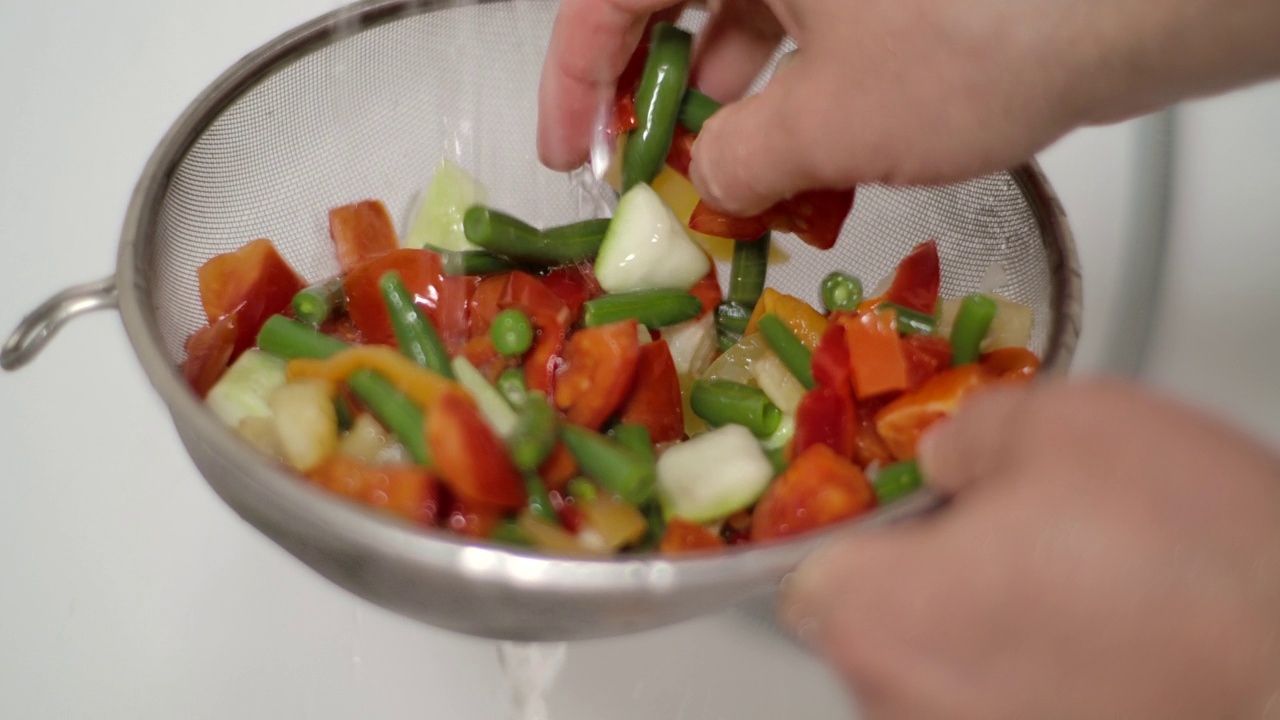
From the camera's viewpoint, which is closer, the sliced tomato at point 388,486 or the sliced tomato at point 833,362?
the sliced tomato at point 388,486

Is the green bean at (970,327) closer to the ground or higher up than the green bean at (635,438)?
higher up

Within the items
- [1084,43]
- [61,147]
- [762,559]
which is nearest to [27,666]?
[61,147]

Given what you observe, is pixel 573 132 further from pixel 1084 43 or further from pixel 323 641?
pixel 323 641

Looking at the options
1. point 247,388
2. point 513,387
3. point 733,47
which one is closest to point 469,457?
point 513,387

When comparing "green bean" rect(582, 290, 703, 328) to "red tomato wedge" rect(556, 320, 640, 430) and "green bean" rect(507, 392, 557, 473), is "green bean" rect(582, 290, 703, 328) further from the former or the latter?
"green bean" rect(507, 392, 557, 473)

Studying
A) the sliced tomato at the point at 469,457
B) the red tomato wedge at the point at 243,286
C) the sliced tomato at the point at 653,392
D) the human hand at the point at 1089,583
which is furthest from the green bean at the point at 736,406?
the red tomato wedge at the point at 243,286

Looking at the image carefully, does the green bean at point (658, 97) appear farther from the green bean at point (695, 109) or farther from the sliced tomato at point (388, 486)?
the sliced tomato at point (388, 486)
